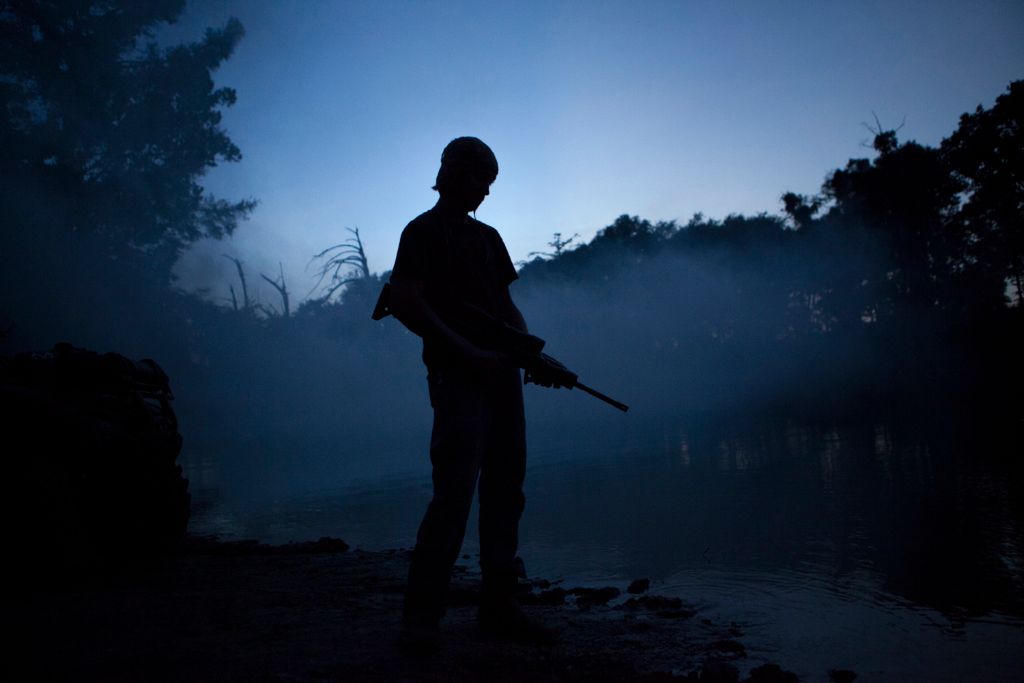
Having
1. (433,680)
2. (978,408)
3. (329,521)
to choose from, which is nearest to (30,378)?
(329,521)

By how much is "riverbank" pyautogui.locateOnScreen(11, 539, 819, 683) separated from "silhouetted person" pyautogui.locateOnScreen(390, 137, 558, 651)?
0.61 ft

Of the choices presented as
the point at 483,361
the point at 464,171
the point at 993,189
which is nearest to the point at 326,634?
the point at 483,361

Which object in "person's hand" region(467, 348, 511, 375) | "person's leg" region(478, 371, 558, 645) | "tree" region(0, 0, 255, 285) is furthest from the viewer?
"tree" region(0, 0, 255, 285)

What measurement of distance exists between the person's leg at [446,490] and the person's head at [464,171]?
2.66 ft

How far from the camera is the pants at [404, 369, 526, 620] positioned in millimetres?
2523

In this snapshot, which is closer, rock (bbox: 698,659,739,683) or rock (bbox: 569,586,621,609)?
rock (bbox: 698,659,739,683)

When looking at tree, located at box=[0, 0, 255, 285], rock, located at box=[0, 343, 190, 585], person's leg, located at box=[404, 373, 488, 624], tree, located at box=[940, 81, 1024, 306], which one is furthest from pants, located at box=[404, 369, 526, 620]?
Answer: tree, located at box=[940, 81, 1024, 306]

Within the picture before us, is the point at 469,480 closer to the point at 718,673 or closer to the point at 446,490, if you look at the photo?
the point at 446,490

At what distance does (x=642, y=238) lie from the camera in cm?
4759

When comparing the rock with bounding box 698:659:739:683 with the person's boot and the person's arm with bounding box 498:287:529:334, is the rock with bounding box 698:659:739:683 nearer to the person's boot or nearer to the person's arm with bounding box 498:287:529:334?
the person's boot

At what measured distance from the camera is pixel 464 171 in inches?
116

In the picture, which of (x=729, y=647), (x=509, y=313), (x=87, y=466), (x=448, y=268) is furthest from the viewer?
(x=87, y=466)

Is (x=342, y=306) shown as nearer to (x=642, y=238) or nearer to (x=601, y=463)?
(x=642, y=238)

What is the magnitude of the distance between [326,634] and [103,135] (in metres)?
24.3
